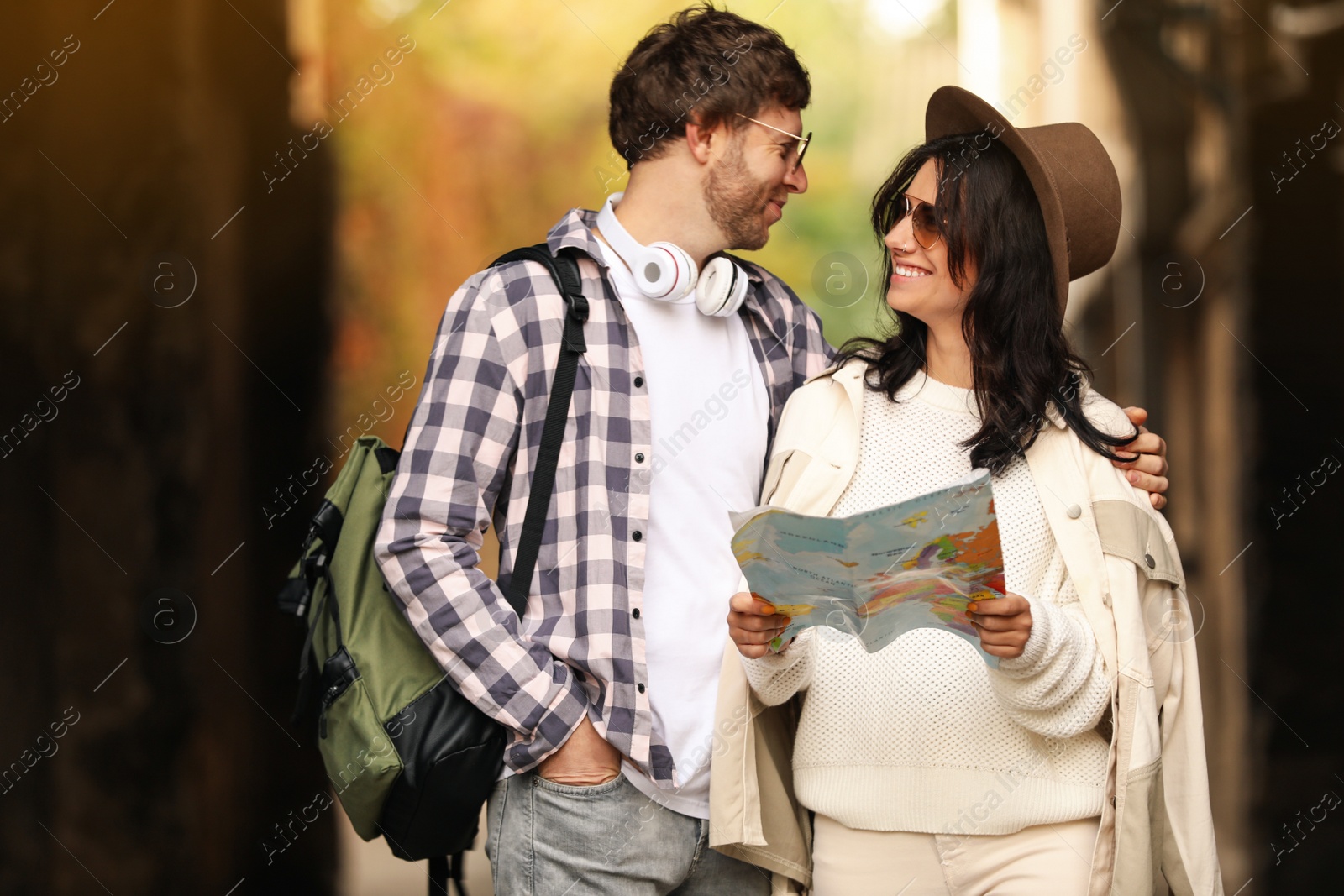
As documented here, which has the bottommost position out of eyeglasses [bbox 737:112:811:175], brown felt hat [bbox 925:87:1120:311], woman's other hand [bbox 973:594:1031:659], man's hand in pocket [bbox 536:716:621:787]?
woman's other hand [bbox 973:594:1031:659]

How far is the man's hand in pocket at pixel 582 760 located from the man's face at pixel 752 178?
91 cm

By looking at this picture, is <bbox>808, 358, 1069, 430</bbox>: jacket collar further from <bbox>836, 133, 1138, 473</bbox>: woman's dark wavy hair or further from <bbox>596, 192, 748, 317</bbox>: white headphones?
<bbox>596, 192, 748, 317</bbox>: white headphones

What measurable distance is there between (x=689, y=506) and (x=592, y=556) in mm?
200

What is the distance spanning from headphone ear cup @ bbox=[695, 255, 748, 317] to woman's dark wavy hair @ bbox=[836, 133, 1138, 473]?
0.28 m

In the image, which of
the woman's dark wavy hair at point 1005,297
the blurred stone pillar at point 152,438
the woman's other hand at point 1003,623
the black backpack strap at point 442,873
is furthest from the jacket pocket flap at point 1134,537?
the blurred stone pillar at point 152,438

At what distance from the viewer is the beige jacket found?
5.82ft

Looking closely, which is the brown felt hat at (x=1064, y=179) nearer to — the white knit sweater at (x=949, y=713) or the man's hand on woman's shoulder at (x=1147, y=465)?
the man's hand on woman's shoulder at (x=1147, y=465)

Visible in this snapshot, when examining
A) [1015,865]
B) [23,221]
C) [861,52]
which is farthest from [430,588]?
[861,52]

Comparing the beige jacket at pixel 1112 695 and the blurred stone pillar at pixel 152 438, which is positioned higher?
the blurred stone pillar at pixel 152 438

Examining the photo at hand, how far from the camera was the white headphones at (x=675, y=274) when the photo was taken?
80.7 inches

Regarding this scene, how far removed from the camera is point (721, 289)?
2.10 m

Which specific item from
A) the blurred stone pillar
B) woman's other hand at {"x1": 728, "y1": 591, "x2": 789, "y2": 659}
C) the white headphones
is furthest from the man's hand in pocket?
the blurred stone pillar

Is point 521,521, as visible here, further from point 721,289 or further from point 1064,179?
point 1064,179

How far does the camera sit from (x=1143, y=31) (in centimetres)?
392
